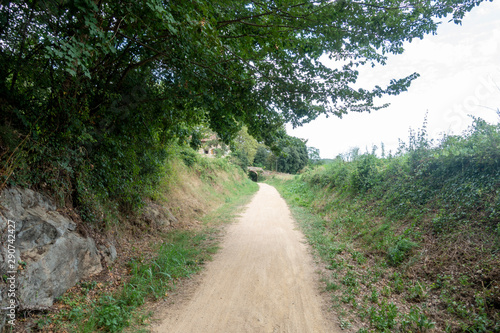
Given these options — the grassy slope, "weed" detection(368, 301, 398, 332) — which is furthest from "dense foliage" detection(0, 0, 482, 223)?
"weed" detection(368, 301, 398, 332)

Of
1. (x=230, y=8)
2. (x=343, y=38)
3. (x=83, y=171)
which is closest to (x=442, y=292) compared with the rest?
(x=343, y=38)

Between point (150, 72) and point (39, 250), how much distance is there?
16.1 feet

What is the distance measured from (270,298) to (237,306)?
67 cm

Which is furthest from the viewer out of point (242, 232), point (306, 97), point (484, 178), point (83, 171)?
point (242, 232)

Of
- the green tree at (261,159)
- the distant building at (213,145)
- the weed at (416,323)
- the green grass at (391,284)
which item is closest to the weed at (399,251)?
the green grass at (391,284)

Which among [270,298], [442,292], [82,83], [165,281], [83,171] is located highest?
[82,83]

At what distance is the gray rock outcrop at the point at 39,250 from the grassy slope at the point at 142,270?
0.91 feet

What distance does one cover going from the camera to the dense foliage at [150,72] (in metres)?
3.79

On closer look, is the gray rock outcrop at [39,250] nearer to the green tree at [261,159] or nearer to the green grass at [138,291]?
the green grass at [138,291]

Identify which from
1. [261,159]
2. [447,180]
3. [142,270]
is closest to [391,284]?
[447,180]

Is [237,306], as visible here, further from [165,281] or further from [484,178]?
[484,178]

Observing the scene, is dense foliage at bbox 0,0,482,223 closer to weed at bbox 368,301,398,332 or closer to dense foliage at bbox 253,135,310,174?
weed at bbox 368,301,398,332

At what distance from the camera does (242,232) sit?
8.92 meters

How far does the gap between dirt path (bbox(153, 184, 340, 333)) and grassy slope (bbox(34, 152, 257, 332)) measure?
0.55m
